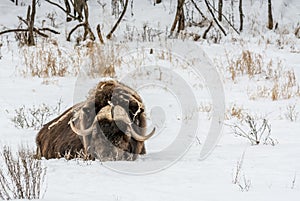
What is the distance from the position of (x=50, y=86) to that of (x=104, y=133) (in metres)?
4.66

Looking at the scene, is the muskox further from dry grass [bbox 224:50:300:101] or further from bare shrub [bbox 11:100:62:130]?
dry grass [bbox 224:50:300:101]

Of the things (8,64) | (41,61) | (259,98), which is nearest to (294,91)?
(259,98)

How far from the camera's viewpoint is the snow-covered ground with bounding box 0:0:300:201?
3.77 metres

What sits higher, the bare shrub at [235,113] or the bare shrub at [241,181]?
the bare shrub at [241,181]

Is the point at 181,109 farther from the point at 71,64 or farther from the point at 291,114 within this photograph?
the point at 71,64

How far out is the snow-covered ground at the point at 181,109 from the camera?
148 inches

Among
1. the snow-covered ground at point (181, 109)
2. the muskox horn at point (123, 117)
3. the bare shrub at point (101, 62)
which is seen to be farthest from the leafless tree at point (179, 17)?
the muskox horn at point (123, 117)

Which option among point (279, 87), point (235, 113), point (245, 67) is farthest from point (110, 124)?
point (245, 67)

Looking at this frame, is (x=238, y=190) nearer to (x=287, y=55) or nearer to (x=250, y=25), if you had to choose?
(x=287, y=55)

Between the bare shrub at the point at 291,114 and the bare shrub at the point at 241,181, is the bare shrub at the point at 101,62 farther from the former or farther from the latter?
the bare shrub at the point at 241,181

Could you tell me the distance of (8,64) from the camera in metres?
10.8

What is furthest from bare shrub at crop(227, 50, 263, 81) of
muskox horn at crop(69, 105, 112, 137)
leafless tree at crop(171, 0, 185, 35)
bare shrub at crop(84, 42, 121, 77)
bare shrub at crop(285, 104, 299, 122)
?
muskox horn at crop(69, 105, 112, 137)

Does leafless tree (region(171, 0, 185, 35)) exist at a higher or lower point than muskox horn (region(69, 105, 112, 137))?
higher

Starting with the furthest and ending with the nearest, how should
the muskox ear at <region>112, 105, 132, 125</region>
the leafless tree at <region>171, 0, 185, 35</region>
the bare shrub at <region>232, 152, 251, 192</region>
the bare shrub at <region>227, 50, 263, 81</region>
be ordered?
the leafless tree at <region>171, 0, 185, 35</region> < the bare shrub at <region>227, 50, 263, 81</region> < the muskox ear at <region>112, 105, 132, 125</region> < the bare shrub at <region>232, 152, 251, 192</region>
